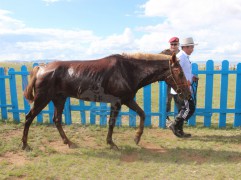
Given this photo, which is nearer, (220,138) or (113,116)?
(113,116)

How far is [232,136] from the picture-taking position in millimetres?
6320

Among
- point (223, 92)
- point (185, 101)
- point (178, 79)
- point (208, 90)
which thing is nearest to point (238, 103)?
point (223, 92)

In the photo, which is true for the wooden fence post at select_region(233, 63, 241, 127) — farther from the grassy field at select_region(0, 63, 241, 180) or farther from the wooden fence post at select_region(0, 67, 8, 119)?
the wooden fence post at select_region(0, 67, 8, 119)

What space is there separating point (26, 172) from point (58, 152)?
3.39 feet

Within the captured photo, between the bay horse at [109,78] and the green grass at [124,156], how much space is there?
1.65 feet

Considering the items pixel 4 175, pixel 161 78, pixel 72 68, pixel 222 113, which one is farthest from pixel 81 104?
pixel 222 113

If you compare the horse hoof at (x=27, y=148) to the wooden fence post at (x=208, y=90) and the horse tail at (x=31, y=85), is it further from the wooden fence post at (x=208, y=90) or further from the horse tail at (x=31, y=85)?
the wooden fence post at (x=208, y=90)

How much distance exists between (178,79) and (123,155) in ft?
6.39

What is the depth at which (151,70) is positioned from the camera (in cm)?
526

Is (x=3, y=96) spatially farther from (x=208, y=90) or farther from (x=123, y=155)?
(x=208, y=90)

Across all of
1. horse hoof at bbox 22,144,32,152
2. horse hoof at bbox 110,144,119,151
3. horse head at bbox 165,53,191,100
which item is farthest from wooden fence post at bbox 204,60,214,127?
horse hoof at bbox 22,144,32,152

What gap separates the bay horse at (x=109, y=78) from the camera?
17.0 ft

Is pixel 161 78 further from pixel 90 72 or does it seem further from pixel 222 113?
pixel 222 113

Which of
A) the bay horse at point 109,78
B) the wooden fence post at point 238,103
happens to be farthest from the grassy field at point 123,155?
the bay horse at point 109,78
